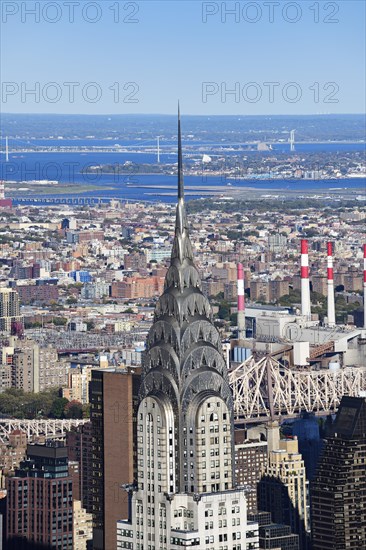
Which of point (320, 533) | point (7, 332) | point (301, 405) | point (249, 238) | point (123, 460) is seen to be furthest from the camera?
point (249, 238)

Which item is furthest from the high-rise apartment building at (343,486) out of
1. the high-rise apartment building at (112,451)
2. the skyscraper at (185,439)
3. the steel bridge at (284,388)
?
the steel bridge at (284,388)

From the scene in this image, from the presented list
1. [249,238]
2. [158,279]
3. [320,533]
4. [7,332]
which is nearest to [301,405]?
[7,332]

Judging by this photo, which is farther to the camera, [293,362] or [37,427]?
[293,362]

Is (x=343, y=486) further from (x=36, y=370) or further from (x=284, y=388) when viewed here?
(x=36, y=370)

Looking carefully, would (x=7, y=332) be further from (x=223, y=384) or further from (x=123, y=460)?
(x=223, y=384)

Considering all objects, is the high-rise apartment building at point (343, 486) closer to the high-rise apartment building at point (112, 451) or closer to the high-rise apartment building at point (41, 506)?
the high-rise apartment building at point (112, 451)

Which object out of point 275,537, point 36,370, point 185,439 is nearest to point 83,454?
point 275,537
